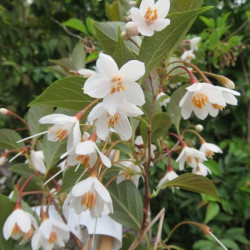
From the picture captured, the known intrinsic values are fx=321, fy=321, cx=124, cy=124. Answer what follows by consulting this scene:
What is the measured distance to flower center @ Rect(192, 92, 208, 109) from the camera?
636mm

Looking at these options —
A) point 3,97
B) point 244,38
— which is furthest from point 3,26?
point 244,38

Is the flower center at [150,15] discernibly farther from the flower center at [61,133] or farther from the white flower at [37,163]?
the white flower at [37,163]

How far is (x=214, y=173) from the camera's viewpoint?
59.4 inches

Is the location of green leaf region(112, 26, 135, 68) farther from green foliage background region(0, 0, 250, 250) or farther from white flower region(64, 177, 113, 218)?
green foliage background region(0, 0, 250, 250)

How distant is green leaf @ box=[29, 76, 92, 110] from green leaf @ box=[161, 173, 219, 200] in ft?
0.86

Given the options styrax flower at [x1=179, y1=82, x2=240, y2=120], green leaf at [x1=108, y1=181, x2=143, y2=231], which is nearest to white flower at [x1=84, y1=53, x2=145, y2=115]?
styrax flower at [x1=179, y1=82, x2=240, y2=120]

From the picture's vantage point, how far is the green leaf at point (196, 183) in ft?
2.21

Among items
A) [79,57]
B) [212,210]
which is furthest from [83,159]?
[212,210]

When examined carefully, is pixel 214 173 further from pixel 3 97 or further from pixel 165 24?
pixel 3 97

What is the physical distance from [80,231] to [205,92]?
0.54 m

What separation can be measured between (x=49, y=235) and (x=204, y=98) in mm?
449

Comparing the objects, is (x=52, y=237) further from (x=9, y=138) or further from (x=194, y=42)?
(x=194, y=42)

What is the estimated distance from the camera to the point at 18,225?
704 mm

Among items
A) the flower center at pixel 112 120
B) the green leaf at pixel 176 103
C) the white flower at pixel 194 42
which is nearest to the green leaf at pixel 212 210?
the green leaf at pixel 176 103
